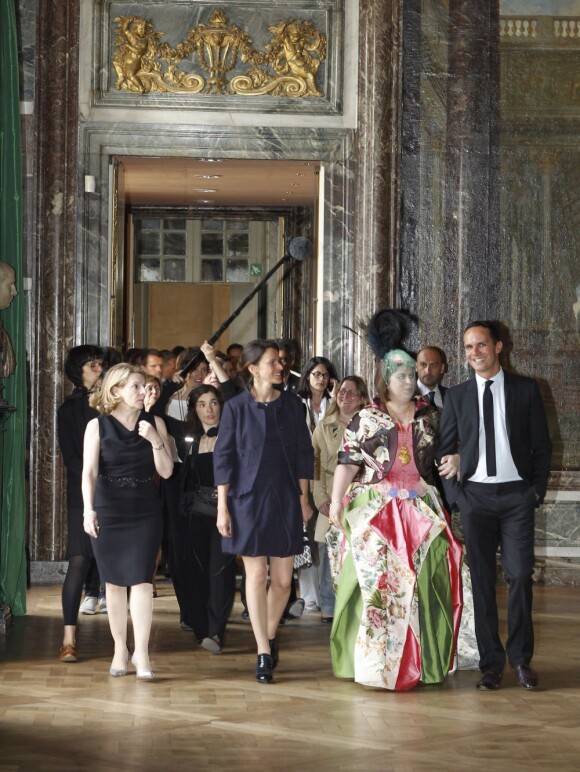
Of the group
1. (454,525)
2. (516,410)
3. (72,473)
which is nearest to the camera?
(516,410)

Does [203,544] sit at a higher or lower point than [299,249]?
lower

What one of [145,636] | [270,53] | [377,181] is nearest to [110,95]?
[270,53]

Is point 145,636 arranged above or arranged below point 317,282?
below

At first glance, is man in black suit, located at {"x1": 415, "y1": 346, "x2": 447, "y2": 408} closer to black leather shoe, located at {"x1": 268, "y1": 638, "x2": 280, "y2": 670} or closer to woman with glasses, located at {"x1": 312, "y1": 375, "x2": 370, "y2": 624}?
woman with glasses, located at {"x1": 312, "y1": 375, "x2": 370, "y2": 624}

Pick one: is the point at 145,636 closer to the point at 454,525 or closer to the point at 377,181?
the point at 454,525

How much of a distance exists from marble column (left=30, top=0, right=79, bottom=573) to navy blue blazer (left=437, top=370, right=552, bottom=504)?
4.29 meters

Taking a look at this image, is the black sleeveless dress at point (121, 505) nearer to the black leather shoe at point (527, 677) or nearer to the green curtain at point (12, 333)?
the green curtain at point (12, 333)

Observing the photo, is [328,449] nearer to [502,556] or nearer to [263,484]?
[263,484]

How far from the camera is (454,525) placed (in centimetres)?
998

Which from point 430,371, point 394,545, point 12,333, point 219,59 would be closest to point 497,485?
point 394,545

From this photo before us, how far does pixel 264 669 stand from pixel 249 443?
1085 mm

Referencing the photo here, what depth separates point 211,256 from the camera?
16.8 m

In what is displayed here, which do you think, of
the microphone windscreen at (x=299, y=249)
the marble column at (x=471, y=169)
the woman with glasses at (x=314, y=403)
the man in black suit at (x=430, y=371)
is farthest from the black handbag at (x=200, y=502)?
the marble column at (x=471, y=169)

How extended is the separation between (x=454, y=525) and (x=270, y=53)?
389 cm
